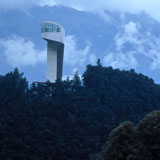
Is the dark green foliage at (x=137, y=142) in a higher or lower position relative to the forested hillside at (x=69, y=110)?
lower

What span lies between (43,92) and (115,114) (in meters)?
6.39

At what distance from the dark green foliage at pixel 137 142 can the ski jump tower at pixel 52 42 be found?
20331 millimetres

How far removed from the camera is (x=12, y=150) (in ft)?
67.3

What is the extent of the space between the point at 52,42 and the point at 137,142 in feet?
71.0

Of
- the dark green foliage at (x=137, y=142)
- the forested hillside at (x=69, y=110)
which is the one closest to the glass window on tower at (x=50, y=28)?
the forested hillside at (x=69, y=110)

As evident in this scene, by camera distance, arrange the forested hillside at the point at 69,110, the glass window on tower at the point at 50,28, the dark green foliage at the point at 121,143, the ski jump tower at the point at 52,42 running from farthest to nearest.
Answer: the glass window on tower at the point at 50,28
the ski jump tower at the point at 52,42
the forested hillside at the point at 69,110
the dark green foliage at the point at 121,143

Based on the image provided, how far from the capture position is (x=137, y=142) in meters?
10.9

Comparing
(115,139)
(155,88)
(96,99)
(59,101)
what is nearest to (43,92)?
(59,101)

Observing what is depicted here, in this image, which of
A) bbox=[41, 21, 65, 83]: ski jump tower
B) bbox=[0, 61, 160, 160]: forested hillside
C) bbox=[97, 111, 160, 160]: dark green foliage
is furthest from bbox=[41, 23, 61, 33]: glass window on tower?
bbox=[97, 111, 160, 160]: dark green foliage

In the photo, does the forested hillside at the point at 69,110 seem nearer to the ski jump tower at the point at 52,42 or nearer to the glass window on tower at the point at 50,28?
the ski jump tower at the point at 52,42

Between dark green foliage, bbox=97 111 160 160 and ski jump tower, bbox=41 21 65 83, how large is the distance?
20.3 m

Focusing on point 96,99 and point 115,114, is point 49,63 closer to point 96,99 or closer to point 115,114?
point 96,99

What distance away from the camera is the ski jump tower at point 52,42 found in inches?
1214

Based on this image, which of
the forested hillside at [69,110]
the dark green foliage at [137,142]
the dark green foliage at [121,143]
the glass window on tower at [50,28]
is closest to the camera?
the dark green foliage at [137,142]
